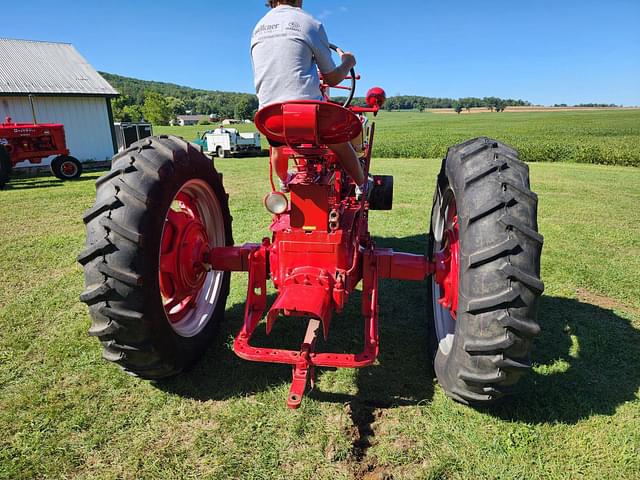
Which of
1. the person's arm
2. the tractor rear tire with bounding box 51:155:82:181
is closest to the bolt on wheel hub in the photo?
the person's arm

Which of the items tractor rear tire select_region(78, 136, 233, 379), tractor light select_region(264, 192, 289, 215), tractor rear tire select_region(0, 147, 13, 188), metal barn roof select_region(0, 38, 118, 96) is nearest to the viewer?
tractor rear tire select_region(78, 136, 233, 379)

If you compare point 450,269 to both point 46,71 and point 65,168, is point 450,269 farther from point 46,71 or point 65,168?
point 46,71

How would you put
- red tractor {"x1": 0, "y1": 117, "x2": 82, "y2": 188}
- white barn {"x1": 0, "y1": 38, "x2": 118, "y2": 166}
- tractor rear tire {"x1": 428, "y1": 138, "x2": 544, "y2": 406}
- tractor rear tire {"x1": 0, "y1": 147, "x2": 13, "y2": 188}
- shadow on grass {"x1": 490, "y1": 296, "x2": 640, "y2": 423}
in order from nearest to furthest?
tractor rear tire {"x1": 428, "y1": 138, "x2": 544, "y2": 406} → shadow on grass {"x1": 490, "y1": 296, "x2": 640, "y2": 423} → tractor rear tire {"x1": 0, "y1": 147, "x2": 13, "y2": 188} → red tractor {"x1": 0, "y1": 117, "x2": 82, "y2": 188} → white barn {"x1": 0, "y1": 38, "x2": 118, "y2": 166}

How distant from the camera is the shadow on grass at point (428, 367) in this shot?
8.79ft

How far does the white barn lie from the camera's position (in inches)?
667

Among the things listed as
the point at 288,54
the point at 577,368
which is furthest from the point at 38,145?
the point at 577,368

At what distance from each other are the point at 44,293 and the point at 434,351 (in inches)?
154

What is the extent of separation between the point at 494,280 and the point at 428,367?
1182 mm

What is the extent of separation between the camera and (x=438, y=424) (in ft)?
8.15

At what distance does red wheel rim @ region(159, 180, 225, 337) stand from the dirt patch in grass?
3615 mm

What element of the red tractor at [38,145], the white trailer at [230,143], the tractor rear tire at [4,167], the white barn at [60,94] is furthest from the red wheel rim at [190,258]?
the white trailer at [230,143]

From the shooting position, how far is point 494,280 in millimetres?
2146

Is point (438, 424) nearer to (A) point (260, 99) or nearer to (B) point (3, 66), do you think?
(A) point (260, 99)

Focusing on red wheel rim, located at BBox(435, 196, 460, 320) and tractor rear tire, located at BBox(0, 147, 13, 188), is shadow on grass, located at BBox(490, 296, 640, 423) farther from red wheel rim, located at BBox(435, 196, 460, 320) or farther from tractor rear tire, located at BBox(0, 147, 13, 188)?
tractor rear tire, located at BBox(0, 147, 13, 188)
